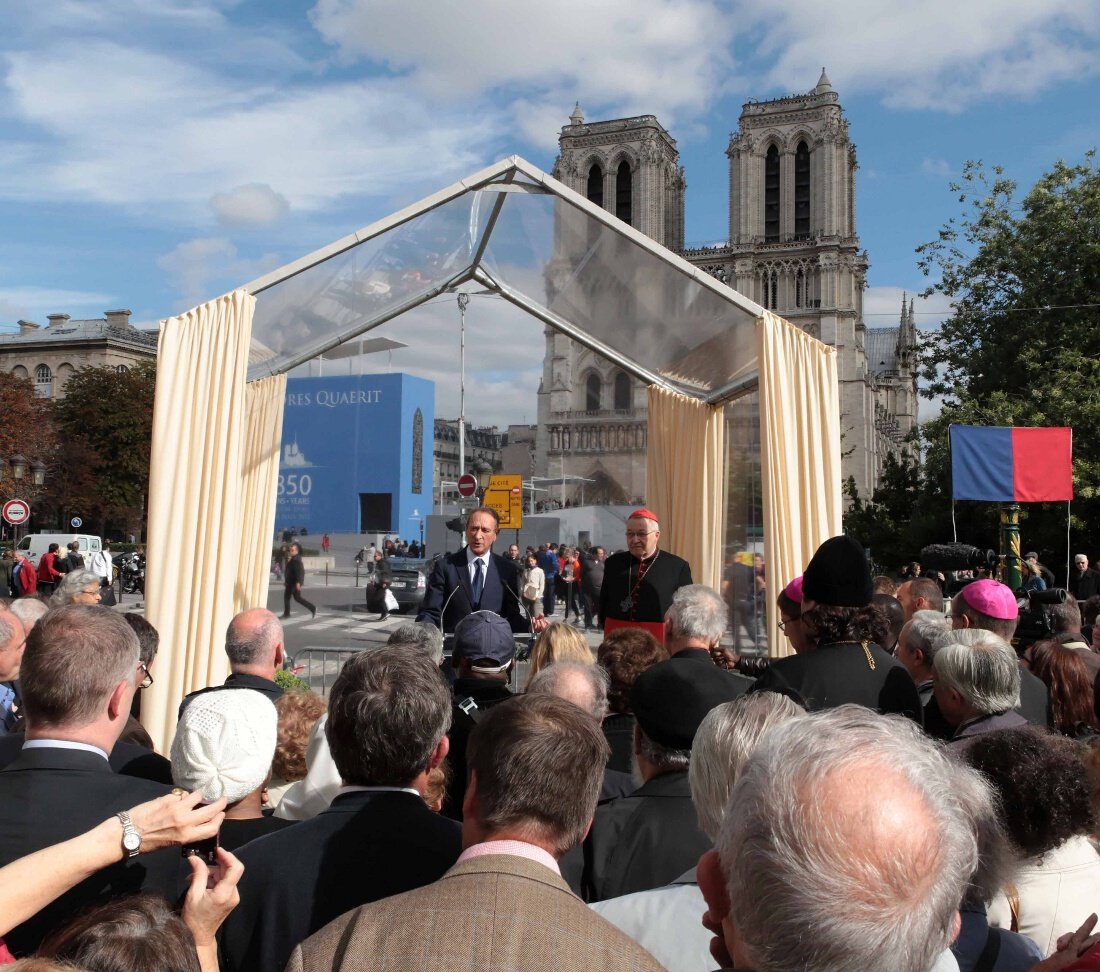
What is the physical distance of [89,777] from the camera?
238cm

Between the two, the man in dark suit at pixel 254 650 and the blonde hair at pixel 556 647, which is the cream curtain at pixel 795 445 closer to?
the blonde hair at pixel 556 647

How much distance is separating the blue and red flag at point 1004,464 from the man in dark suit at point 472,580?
6134 mm

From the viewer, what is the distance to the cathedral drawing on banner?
265 feet

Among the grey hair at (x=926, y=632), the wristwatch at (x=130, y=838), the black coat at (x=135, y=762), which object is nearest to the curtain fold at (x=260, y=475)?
the black coat at (x=135, y=762)

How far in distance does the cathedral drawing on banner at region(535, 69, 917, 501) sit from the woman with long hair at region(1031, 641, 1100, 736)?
7310cm

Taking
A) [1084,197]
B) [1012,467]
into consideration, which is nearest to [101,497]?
[1084,197]

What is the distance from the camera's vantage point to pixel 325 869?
214 centimetres

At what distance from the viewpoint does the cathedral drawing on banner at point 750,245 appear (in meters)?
80.8

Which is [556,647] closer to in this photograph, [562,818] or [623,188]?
[562,818]


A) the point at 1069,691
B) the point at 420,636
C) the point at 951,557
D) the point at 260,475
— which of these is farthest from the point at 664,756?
the point at 951,557

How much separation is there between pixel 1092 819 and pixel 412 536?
3086 cm

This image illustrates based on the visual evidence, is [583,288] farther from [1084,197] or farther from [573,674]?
[1084,197]

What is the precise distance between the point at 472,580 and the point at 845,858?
230 inches

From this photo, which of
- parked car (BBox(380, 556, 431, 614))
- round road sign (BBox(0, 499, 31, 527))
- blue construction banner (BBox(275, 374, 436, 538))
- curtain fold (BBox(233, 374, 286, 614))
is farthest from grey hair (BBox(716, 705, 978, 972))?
blue construction banner (BBox(275, 374, 436, 538))
